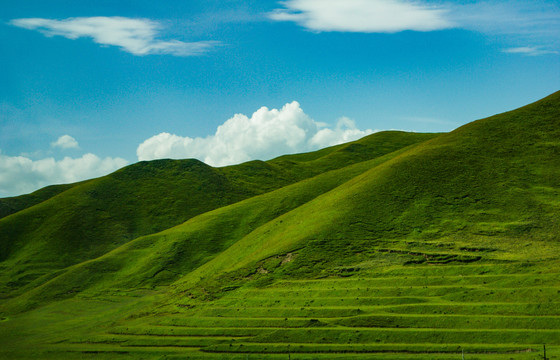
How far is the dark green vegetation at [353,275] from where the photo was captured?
269 feet

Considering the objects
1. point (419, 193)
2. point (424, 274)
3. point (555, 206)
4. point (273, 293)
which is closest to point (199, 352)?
point (273, 293)

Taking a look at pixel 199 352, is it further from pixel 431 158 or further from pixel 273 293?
pixel 431 158

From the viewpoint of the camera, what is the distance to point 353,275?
113 m

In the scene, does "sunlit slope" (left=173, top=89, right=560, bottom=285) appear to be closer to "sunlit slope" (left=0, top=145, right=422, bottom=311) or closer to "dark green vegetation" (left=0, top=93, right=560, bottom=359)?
"dark green vegetation" (left=0, top=93, right=560, bottom=359)

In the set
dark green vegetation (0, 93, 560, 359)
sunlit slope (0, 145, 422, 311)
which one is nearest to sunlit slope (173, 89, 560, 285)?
dark green vegetation (0, 93, 560, 359)

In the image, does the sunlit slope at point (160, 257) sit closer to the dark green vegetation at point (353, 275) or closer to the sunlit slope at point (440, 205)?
the dark green vegetation at point (353, 275)

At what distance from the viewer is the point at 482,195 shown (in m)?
142

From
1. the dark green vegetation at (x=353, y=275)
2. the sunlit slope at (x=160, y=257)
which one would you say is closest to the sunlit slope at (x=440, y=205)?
the dark green vegetation at (x=353, y=275)

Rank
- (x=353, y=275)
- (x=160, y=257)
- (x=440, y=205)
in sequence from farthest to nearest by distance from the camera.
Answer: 1. (x=160, y=257)
2. (x=440, y=205)
3. (x=353, y=275)

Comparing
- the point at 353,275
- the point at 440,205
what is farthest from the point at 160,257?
the point at 440,205

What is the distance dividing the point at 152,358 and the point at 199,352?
760cm

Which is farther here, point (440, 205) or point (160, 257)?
point (160, 257)

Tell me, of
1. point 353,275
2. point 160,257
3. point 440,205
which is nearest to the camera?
point 353,275

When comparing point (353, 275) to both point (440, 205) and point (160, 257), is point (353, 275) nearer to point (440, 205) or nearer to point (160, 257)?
point (440, 205)
